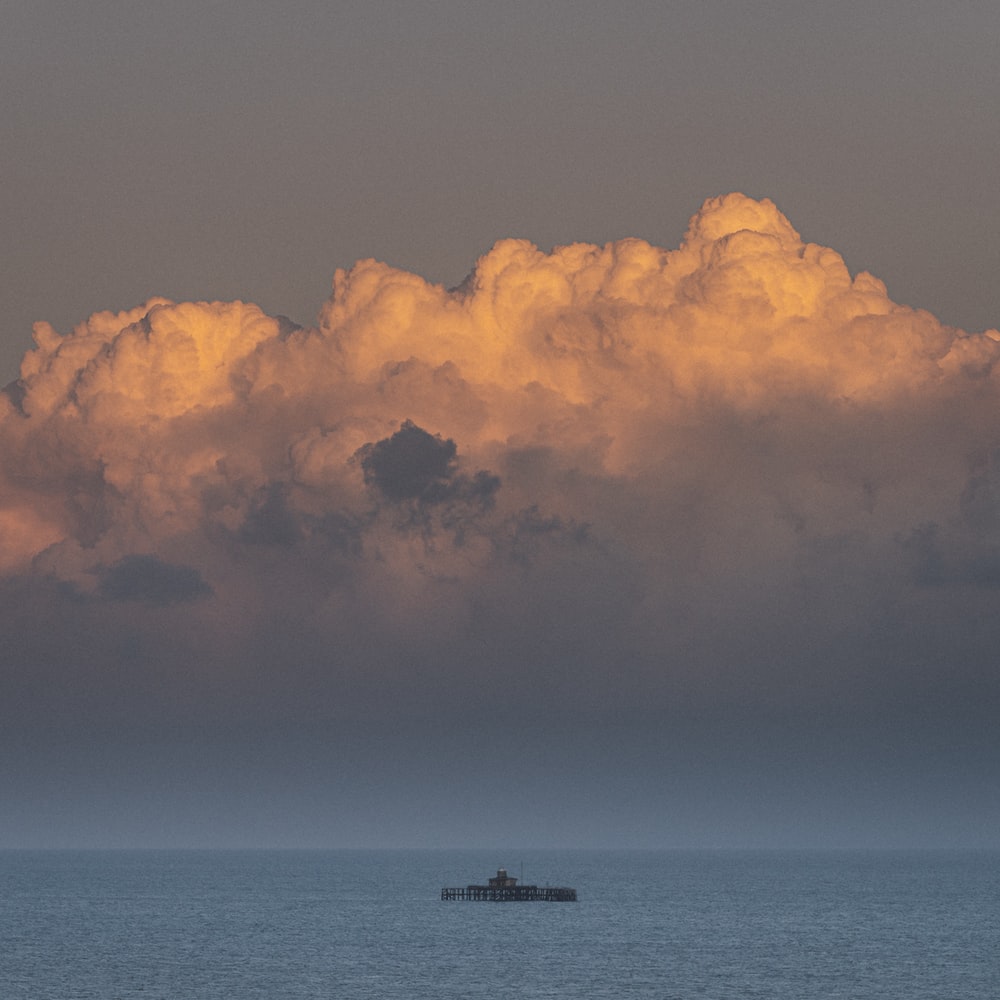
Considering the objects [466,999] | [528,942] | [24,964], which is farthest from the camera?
[528,942]

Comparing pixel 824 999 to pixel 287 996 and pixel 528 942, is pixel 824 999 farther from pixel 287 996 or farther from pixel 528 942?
pixel 528 942

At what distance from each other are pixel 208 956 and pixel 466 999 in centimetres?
4172

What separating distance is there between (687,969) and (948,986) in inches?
824

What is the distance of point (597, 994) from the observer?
15025cm

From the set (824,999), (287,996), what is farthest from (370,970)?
(824,999)

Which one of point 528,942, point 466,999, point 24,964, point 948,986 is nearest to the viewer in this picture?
point 466,999

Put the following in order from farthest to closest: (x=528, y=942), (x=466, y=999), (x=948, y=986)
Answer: (x=528, y=942)
(x=948, y=986)
(x=466, y=999)

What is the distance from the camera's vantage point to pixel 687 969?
16925cm

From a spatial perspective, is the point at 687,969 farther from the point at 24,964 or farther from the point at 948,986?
the point at 24,964

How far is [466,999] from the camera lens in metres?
148

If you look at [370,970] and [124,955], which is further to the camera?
[124,955]

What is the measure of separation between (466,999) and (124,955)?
4727 cm

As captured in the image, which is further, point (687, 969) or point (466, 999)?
point (687, 969)

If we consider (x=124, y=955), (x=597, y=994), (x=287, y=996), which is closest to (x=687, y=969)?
(x=597, y=994)
